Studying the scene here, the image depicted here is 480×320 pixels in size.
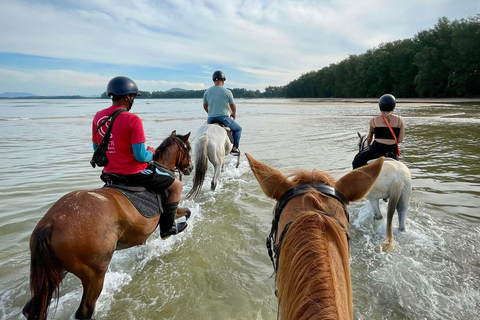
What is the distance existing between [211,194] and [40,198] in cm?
389

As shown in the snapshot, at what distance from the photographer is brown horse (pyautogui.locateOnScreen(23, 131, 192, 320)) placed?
7.02ft

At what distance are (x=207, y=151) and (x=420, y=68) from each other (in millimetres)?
63697

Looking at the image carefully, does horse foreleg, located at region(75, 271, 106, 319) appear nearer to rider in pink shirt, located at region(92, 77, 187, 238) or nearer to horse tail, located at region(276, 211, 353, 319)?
rider in pink shirt, located at region(92, 77, 187, 238)

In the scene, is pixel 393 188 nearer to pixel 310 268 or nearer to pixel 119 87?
pixel 310 268

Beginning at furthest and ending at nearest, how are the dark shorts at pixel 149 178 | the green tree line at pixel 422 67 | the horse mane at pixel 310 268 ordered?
the green tree line at pixel 422 67 → the dark shorts at pixel 149 178 → the horse mane at pixel 310 268

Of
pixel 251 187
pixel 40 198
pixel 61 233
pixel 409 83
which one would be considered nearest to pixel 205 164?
pixel 251 187

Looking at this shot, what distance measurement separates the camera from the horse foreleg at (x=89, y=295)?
250cm

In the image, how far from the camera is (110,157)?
3.08 metres

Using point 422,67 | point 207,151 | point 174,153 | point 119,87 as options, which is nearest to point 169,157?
point 174,153

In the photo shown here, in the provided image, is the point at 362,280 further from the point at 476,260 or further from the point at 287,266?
the point at 287,266

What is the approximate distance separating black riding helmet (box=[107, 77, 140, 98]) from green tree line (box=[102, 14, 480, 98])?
1158 inches

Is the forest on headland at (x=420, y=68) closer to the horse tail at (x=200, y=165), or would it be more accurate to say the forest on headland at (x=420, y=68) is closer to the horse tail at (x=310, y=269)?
the horse tail at (x=200, y=165)

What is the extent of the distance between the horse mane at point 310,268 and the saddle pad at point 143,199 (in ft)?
7.33

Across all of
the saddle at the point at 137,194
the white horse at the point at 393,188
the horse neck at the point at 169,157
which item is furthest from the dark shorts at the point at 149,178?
the white horse at the point at 393,188
